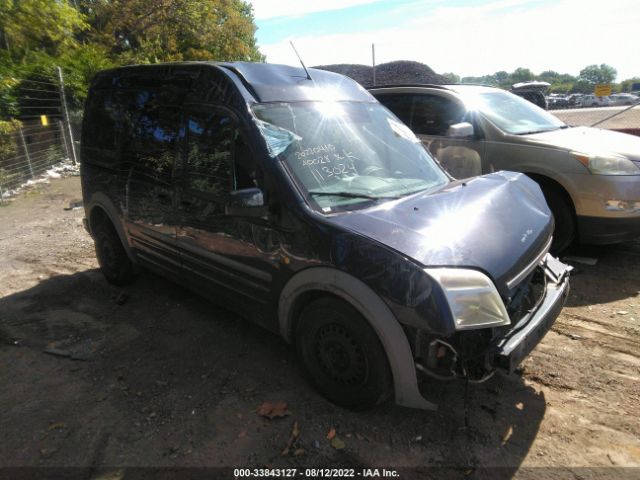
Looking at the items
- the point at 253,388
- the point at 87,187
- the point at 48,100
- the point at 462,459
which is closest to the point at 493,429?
the point at 462,459

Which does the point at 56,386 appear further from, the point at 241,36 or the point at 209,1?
the point at 241,36

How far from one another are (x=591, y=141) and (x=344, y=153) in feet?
10.8

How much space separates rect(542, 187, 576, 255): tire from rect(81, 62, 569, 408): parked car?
4.87 feet

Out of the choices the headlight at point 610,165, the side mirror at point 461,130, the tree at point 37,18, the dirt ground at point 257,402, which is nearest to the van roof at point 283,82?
the side mirror at point 461,130

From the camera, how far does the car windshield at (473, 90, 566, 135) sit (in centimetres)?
518

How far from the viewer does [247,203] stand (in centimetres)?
265

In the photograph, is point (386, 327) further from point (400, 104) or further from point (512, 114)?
point (400, 104)

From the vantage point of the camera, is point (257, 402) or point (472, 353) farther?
point (257, 402)

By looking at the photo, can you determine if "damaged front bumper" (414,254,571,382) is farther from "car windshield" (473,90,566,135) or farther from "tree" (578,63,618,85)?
"tree" (578,63,618,85)

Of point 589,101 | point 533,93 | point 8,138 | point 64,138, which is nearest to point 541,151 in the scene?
point 533,93

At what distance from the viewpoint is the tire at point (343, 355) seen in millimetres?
2385

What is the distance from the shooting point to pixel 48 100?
1206 centimetres

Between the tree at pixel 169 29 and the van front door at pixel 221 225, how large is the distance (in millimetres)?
14817

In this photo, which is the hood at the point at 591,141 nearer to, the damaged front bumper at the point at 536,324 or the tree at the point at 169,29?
the damaged front bumper at the point at 536,324
